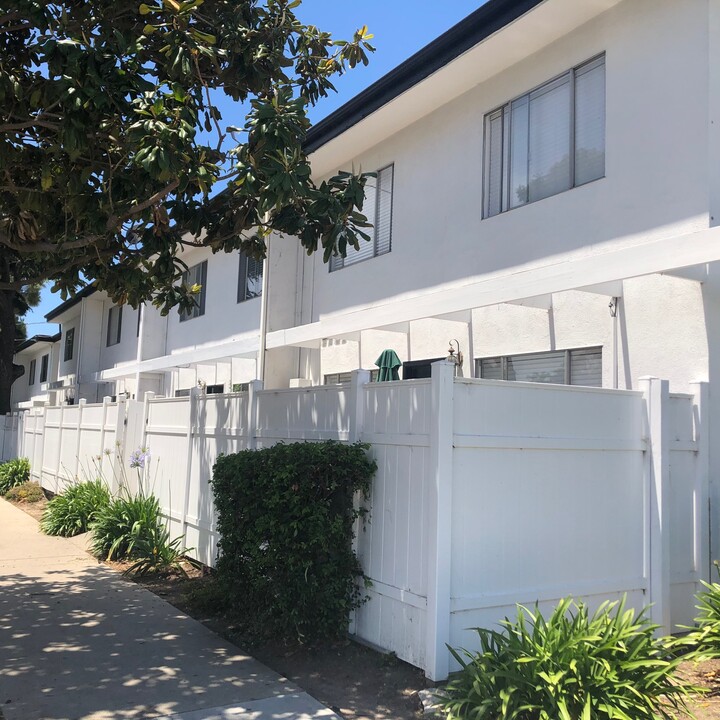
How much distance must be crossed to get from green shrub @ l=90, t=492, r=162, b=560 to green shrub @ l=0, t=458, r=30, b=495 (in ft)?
31.0

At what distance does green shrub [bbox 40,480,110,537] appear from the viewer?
11844 mm

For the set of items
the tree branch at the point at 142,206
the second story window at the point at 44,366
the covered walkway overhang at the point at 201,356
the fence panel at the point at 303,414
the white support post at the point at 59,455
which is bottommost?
the white support post at the point at 59,455

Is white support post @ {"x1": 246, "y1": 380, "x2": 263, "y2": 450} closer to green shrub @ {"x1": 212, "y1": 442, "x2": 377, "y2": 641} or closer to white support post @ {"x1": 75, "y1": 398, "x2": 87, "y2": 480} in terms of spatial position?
green shrub @ {"x1": 212, "y1": 442, "x2": 377, "y2": 641}

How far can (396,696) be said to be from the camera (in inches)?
207

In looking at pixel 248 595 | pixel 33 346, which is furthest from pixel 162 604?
pixel 33 346

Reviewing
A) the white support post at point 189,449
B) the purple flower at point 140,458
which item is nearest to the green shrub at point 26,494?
the purple flower at point 140,458

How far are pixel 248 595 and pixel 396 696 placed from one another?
1.75 m

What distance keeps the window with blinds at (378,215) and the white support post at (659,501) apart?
5.38 m

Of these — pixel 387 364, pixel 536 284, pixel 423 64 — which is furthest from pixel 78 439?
pixel 536 284

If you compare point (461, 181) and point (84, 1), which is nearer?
point (84, 1)

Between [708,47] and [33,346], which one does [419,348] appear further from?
[33,346]

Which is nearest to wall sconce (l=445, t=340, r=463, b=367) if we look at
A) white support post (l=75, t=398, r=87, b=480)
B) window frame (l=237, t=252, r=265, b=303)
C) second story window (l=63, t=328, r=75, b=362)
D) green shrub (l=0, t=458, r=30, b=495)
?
window frame (l=237, t=252, r=265, b=303)

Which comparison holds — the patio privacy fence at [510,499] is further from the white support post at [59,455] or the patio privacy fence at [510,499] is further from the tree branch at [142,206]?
the white support post at [59,455]

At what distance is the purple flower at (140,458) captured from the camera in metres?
10.9
